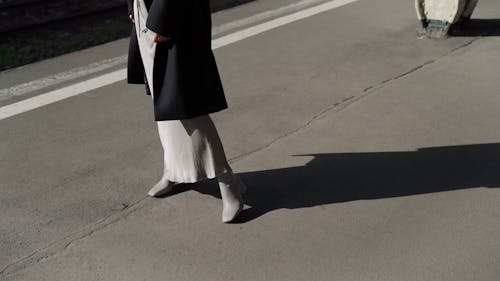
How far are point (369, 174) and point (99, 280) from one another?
2.00 metres

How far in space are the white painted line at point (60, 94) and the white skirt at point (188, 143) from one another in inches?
97.1

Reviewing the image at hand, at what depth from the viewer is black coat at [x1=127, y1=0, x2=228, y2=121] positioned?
114 inches

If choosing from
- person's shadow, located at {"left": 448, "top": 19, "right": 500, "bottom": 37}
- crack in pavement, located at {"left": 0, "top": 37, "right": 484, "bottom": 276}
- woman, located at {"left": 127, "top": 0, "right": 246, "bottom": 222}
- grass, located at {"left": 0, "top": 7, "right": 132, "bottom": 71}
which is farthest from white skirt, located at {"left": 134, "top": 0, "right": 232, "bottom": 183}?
person's shadow, located at {"left": 448, "top": 19, "right": 500, "bottom": 37}

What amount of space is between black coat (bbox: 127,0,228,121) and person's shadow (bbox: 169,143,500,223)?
0.82m

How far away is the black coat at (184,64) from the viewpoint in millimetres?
2904

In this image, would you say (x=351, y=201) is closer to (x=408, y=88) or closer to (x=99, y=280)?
(x=99, y=280)

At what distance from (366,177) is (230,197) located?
42.1 inches

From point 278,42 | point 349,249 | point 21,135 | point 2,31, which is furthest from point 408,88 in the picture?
point 2,31

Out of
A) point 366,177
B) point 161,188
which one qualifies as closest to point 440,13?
point 366,177

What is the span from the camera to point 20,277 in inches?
115

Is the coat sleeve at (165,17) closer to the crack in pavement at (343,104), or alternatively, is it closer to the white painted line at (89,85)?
the crack in pavement at (343,104)

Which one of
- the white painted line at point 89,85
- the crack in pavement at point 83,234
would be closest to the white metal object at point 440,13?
the white painted line at point 89,85

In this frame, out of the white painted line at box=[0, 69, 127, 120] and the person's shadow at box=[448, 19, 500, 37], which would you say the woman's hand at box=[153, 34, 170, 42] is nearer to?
the white painted line at box=[0, 69, 127, 120]

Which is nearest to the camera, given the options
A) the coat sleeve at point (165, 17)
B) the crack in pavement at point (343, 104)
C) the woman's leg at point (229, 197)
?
the coat sleeve at point (165, 17)
